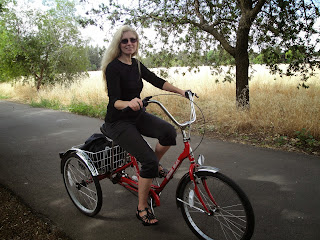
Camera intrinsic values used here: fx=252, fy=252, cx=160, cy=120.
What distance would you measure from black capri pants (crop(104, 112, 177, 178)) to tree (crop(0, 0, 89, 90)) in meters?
12.6

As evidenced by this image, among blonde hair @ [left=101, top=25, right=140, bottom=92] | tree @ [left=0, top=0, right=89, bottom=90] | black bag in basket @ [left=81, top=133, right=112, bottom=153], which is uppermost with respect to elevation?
tree @ [left=0, top=0, right=89, bottom=90]

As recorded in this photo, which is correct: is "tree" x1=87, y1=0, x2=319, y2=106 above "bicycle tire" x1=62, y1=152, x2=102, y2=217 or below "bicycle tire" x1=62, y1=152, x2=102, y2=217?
above

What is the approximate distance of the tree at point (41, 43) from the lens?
13.7 m

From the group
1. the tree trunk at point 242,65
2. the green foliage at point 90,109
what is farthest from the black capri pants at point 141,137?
the green foliage at point 90,109

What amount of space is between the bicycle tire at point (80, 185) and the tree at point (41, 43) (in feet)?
39.8

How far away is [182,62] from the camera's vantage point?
27.2ft

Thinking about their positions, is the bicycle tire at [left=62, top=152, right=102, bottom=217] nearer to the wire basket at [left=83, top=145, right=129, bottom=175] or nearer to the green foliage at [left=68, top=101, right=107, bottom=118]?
the wire basket at [left=83, top=145, right=129, bottom=175]

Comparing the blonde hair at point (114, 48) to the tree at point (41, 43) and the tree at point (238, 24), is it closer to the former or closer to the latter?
the tree at point (238, 24)

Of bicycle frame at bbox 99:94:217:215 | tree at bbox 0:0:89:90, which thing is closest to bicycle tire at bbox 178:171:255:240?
bicycle frame at bbox 99:94:217:215

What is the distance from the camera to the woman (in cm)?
243

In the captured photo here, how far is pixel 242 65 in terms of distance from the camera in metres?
6.97

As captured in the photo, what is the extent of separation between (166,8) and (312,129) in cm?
485

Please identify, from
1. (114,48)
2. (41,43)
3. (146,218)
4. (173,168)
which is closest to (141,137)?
(173,168)

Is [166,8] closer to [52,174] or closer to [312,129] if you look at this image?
[312,129]
